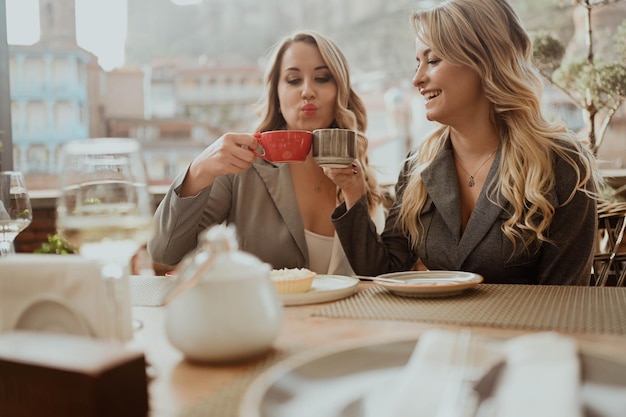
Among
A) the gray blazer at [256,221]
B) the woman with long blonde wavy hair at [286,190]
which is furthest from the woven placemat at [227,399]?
the gray blazer at [256,221]

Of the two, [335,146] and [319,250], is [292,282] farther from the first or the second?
[319,250]

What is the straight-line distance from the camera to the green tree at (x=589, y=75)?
10.2 ft

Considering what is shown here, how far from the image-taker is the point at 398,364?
2.12ft

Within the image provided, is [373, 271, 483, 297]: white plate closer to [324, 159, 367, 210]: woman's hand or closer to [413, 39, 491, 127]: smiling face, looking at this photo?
[324, 159, 367, 210]: woman's hand

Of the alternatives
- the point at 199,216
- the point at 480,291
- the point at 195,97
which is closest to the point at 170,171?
the point at 195,97

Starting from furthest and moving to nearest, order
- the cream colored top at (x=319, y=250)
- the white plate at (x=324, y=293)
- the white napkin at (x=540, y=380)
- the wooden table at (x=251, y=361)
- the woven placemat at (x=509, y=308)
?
the cream colored top at (x=319, y=250), the white plate at (x=324, y=293), the woven placemat at (x=509, y=308), the wooden table at (x=251, y=361), the white napkin at (x=540, y=380)

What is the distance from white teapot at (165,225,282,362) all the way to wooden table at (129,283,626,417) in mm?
26

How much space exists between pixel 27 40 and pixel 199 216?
3.49m

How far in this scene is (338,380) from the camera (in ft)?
1.98

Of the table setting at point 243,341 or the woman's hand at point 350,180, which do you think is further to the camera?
the woman's hand at point 350,180

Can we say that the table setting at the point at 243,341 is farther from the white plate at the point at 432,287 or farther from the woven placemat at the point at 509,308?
the white plate at the point at 432,287

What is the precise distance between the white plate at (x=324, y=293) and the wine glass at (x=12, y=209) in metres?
0.64

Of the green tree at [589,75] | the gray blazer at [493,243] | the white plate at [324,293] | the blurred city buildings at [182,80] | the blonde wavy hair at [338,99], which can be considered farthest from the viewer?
the blurred city buildings at [182,80]

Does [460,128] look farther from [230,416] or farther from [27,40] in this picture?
[27,40]
